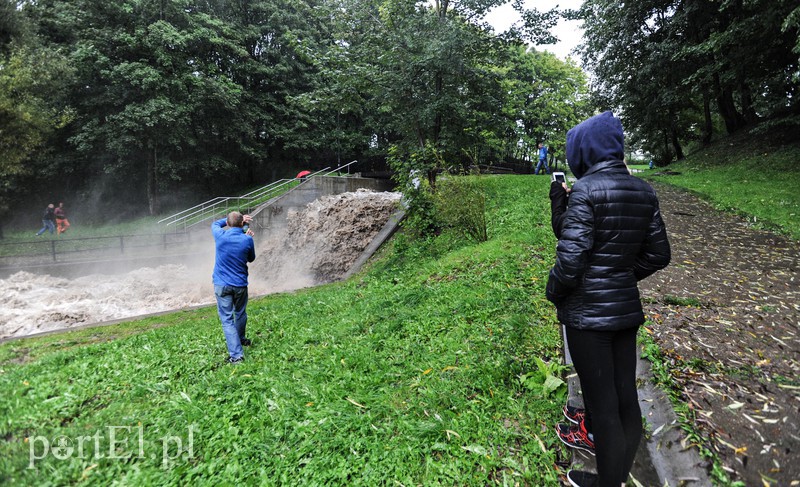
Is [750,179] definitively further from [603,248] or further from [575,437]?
[603,248]

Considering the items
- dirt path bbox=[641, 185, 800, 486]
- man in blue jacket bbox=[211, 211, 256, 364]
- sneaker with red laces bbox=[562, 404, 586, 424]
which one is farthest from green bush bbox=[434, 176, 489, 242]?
sneaker with red laces bbox=[562, 404, 586, 424]

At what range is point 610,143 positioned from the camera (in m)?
2.08

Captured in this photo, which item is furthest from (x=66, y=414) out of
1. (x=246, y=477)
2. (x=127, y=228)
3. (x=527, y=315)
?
(x=127, y=228)

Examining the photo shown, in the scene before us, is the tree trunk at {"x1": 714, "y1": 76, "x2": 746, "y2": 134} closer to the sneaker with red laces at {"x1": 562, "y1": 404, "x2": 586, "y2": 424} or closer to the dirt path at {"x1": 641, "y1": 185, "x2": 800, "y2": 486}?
the dirt path at {"x1": 641, "y1": 185, "x2": 800, "y2": 486}

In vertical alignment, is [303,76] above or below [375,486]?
above

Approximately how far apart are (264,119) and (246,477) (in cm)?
2820

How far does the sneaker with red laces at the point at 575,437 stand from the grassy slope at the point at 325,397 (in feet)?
0.43

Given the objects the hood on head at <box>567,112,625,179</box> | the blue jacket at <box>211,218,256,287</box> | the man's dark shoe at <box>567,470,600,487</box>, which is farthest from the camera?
the blue jacket at <box>211,218,256,287</box>

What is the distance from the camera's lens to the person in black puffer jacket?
1969 mm

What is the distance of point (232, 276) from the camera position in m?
4.88

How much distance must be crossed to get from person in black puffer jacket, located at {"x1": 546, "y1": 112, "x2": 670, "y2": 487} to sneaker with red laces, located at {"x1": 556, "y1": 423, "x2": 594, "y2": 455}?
52 centimetres

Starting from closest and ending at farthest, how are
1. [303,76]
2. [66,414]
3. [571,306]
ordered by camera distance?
1. [571,306]
2. [66,414]
3. [303,76]

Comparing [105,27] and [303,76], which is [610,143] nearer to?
[105,27]

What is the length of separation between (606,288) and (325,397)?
253 cm
